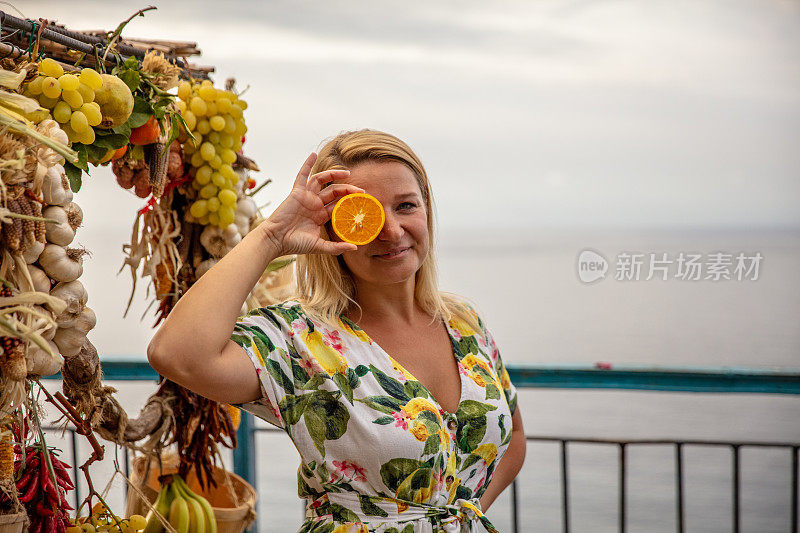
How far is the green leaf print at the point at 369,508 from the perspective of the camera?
131 cm

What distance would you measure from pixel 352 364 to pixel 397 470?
205 mm

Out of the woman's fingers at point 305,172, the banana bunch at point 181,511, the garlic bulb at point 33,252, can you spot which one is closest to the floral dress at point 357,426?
the woman's fingers at point 305,172

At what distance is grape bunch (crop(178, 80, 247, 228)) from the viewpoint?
1697 millimetres

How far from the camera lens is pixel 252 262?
1.23 metres

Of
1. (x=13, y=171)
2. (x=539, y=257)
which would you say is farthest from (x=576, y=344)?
(x=539, y=257)

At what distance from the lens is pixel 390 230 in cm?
133

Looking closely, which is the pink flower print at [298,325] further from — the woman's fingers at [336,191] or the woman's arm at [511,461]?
the woman's arm at [511,461]

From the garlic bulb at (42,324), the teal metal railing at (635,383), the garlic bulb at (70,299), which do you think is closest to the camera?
the garlic bulb at (42,324)

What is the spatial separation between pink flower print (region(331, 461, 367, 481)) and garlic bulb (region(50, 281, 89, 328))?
0.50m

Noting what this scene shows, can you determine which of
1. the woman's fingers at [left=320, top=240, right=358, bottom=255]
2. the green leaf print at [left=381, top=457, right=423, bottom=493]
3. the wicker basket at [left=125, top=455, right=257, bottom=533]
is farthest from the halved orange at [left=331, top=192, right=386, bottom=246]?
the wicker basket at [left=125, top=455, right=257, bottom=533]

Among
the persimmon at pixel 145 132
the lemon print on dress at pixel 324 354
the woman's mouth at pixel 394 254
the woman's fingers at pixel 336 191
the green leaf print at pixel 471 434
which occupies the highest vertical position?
the persimmon at pixel 145 132

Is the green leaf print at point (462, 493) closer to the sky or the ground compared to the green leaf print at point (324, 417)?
closer to the ground

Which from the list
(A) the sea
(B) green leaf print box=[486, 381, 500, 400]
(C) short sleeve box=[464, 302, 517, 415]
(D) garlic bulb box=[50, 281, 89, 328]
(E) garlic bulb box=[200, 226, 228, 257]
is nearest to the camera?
(D) garlic bulb box=[50, 281, 89, 328]

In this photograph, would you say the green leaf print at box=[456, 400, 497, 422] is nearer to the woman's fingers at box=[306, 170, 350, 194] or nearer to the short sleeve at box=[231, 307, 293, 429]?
the short sleeve at box=[231, 307, 293, 429]
